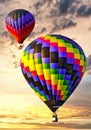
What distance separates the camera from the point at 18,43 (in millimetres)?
97688

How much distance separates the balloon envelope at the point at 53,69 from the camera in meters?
79.2

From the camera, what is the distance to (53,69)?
261ft

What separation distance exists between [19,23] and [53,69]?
60.2 ft

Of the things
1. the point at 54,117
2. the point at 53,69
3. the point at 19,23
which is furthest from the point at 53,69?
the point at 19,23

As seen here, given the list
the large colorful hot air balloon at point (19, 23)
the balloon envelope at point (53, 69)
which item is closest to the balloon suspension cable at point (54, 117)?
the balloon envelope at point (53, 69)

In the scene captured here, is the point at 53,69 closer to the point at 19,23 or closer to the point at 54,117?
the point at 54,117

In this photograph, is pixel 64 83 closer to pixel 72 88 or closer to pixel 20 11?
pixel 72 88

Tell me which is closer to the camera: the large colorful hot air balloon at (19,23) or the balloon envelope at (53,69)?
the balloon envelope at (53,69)

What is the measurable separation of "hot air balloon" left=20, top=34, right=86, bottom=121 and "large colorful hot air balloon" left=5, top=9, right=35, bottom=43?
45.0ft

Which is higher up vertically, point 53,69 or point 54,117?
point 53,69

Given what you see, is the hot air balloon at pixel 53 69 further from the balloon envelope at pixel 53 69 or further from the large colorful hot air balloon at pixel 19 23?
the large colorful hot air balloon at pixel 19 23

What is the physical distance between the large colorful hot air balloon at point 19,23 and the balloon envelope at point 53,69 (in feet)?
45.0

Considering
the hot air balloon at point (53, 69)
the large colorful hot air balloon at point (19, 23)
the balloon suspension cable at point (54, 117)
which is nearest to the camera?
the balloon suspension cable at point (54, 117)

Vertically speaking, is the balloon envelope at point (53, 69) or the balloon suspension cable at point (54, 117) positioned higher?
the balloon envelope at point (53, 69)
